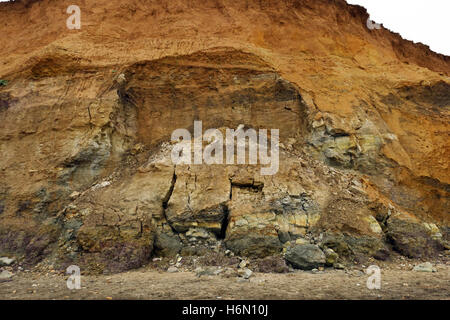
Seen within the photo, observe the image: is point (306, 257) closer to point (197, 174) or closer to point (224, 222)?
point (224, 222)

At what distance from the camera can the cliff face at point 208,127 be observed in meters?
7.77

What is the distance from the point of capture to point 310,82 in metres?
10.7

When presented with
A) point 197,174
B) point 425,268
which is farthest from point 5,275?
point 425,268

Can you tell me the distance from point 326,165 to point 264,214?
3160mm

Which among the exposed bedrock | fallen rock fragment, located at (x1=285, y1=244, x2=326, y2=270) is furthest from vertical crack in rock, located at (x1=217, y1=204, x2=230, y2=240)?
fallen rock fragment, located at (x1=285, y1=244, x2=326, y2=270)

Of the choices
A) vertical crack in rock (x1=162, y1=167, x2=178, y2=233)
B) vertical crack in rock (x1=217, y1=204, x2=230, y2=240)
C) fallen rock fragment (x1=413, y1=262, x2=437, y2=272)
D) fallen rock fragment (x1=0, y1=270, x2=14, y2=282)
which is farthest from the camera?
vertical crack in rock (x1=162, y1=167, x2=178, y2=233)

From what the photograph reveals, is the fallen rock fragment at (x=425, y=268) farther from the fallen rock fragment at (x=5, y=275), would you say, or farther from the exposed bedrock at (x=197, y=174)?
the fallen rock fragment at (x=5, y=275)

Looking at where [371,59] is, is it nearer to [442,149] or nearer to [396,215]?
[442,149]

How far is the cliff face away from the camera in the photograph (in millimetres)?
7766

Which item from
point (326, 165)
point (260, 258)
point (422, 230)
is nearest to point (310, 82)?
point (326, 165)

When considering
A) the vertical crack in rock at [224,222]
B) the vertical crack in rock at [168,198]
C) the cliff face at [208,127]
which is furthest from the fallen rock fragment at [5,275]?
the vertical crack in rock at [224,222]

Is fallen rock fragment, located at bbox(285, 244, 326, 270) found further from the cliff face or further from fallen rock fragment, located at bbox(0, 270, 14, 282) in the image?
fallen rock fragment, located at bbox(0, 270, 14, 282)

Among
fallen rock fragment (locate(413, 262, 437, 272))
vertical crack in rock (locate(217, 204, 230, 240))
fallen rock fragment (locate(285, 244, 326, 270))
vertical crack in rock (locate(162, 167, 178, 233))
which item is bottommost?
fallen rock fragment (locate(413, 262, 437, 272))

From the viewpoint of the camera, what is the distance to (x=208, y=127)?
10039mm
